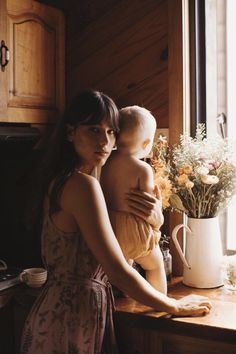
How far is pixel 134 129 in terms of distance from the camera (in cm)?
163

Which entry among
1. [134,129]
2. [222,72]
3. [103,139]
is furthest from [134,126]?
[222,72]

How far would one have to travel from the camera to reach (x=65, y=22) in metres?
2.31

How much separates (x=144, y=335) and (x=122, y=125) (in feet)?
2.27

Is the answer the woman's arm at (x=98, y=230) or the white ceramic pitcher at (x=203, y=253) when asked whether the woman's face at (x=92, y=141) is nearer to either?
the woman's arm at (x=98, y=230)

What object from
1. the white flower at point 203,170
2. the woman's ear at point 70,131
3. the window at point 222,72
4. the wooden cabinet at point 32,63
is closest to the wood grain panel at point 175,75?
the window at point 222,72

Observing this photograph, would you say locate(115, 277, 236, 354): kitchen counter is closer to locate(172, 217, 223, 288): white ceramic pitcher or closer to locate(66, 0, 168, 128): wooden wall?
locate(172, 217, 223, 288): white ceramic pitcher

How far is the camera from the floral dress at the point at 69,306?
1501 mm

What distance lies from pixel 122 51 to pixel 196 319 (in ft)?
3.90

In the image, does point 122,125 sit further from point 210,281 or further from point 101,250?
point 210,281

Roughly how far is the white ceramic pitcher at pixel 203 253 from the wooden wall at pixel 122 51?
45cm

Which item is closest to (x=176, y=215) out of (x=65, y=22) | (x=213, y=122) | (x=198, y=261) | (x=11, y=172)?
(x=198, y=261)

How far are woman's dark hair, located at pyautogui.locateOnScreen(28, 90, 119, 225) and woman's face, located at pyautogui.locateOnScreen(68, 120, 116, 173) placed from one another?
0.02 m

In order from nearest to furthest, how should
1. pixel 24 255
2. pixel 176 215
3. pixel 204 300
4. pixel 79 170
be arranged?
pixel 79 170
pixel 204 300
pixel 176 215
pixel 24 255

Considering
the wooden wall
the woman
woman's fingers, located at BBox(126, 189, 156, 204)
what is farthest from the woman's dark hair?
the wooden wall
